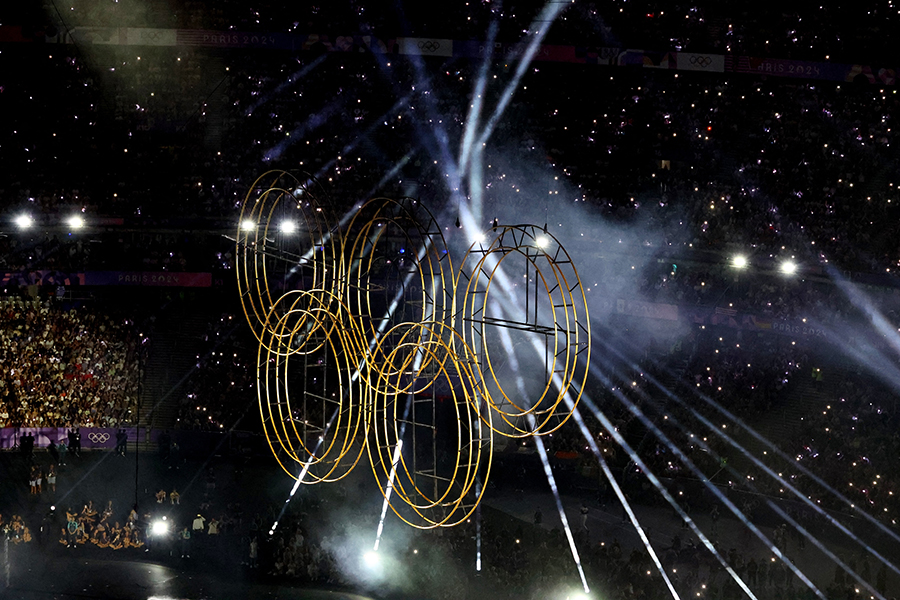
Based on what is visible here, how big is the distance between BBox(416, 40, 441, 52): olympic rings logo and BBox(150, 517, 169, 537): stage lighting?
51.6ft

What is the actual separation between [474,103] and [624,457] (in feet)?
38.3

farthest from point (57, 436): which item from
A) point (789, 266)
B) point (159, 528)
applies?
point (789, 266)

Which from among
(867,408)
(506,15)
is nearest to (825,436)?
(867,408)

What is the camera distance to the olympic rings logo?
24203mm

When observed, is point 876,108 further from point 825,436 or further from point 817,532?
point 817,532

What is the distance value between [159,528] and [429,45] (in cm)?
1598

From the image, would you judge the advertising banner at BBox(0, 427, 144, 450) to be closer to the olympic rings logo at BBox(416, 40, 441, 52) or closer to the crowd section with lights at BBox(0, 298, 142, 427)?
the crowd section with lights at BBox(0, 298, 142, 427)

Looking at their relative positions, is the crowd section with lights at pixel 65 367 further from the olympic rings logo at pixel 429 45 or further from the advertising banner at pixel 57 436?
the olympic rings logo at pixel 429 45

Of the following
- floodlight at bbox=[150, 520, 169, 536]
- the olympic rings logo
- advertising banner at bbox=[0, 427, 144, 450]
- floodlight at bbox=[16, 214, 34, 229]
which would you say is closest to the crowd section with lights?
advertising banner at bbox=[0, 427, 144, 450]

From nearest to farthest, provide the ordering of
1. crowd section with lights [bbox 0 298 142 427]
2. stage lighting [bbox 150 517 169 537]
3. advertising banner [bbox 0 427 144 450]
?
stage lighting [bbox 150 517 169 537], advertising banner [bbox 0 427 144 450], crowd section with lights [bbox 0 298 142 427]

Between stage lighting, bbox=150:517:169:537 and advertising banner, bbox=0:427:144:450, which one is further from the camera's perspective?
advertising banner, bbox=0:427:144:450

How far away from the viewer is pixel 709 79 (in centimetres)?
2458

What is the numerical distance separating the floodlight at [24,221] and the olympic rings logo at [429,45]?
41.0 ft

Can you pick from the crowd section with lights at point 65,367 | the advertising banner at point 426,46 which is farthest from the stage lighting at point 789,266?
the crowd section with lights at point 65,367
